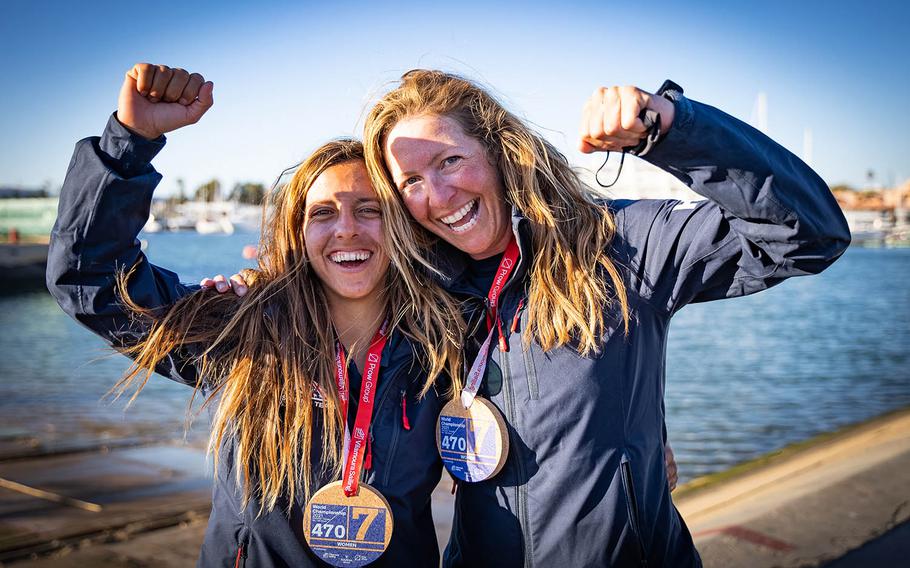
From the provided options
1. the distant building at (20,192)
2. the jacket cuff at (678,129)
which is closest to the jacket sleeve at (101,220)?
the jacket cuff at (678,129)

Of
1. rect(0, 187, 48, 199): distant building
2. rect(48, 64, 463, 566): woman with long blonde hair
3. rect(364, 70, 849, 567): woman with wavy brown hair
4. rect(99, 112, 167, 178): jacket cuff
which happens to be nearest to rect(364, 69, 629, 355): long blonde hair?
rect(364, 70, 849, 567): woman with wavy brown hair

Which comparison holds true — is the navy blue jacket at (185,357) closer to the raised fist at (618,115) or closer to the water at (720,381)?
the water at (720,381)

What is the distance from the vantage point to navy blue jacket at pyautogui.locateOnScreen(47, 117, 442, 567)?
2494 millimetres

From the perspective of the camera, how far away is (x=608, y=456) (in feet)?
8.25

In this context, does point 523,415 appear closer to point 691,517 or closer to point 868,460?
point 691,517

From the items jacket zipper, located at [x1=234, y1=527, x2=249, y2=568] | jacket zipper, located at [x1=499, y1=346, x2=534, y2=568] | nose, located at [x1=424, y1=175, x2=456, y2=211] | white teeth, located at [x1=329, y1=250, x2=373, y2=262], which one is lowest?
jacket zipper, located at [x1=234, y1=527, x2=249, y2=568]

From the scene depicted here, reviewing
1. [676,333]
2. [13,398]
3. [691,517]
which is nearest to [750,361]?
[676,333]

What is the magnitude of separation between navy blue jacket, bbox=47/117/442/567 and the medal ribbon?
0.21m

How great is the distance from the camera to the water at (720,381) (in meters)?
9.56

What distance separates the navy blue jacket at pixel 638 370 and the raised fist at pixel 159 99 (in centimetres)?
128

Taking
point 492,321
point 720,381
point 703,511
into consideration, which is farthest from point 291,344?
point 720,381

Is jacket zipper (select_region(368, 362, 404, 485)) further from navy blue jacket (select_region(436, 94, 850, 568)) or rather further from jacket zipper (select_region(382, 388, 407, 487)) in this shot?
navy blue jacket (select_region(436, 94, 850, 568))

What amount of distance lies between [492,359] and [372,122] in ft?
3.99

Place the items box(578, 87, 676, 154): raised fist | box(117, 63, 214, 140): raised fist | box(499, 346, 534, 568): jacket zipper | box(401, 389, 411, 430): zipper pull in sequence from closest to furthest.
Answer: box(578, 87, 676, 154): raised fist
box(117, 63, 214, 140): raised fist
box(499, 346, 534, 568): jacket zipper
box(401, 389, 411, 430): zipper pull
